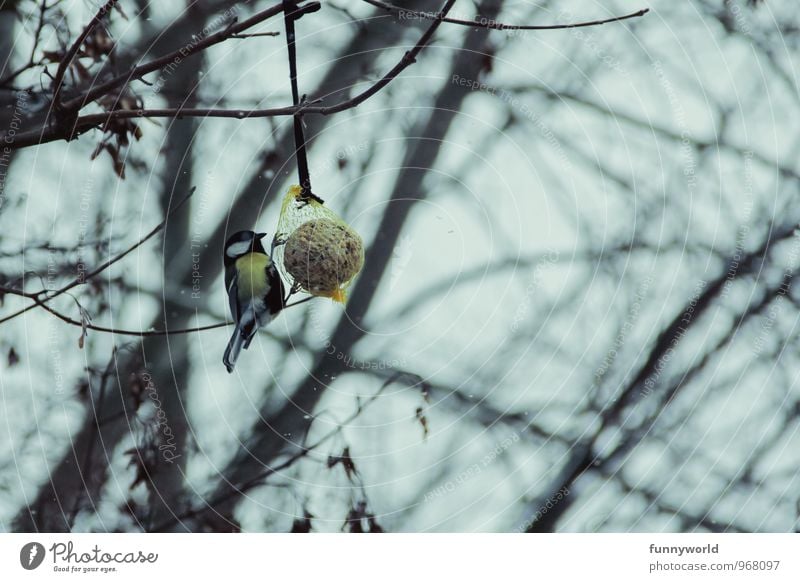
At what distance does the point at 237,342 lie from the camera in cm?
100

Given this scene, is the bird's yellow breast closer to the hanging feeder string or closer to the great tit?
the great tit

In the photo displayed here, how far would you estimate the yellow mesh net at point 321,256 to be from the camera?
86 centimetres

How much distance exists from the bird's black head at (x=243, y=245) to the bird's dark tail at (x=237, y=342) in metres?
0.11

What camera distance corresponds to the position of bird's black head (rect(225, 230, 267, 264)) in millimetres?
969

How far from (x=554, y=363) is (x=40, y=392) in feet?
2.73

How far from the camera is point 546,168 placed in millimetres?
1052

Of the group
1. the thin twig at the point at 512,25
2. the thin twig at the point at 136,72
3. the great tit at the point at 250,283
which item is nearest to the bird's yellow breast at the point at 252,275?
the great tit at the point at 250,283

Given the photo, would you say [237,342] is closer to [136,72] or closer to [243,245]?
[243,245]

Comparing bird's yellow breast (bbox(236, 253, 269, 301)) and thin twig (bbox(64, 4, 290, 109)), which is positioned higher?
thin twig (bbox(64, 4, 290, 109))

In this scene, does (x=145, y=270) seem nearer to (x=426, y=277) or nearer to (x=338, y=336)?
(x=338, y=336)

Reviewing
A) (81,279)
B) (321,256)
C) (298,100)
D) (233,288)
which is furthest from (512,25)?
(81,279)

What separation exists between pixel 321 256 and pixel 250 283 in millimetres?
158
